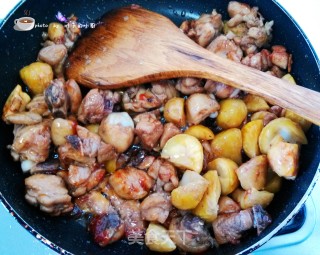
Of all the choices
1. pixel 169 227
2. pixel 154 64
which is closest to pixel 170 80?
pixel 154 64

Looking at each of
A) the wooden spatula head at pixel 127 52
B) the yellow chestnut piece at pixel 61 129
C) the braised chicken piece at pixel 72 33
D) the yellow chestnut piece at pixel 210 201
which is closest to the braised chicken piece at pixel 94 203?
the yellow chestnut piece at pixel 61 129

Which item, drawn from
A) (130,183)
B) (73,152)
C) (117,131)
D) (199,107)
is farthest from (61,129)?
(199,107)

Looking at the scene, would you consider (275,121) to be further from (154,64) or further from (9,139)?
(9,139)

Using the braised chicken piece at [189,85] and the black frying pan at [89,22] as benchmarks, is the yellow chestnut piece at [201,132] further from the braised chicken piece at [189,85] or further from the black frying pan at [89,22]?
the black frying pan at [89,22]

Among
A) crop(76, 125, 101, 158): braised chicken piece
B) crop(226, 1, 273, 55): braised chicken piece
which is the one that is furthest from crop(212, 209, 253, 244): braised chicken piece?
crop(226, 1, 273, 55): braised chicken piece

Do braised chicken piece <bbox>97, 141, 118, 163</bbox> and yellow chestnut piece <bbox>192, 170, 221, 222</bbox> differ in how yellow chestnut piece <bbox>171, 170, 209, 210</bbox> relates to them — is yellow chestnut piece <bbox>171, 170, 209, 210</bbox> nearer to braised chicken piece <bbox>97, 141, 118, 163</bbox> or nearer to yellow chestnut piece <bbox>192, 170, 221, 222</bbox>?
yellow chestnut piece <bbox>192, 170, 221, 222</bbox>
